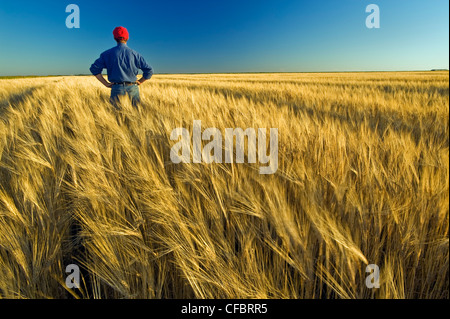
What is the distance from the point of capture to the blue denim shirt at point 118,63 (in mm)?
3068

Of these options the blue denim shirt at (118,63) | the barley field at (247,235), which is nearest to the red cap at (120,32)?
the blue denim shirt at (118,63)

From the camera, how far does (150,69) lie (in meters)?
3.38

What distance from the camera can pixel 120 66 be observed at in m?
3.08

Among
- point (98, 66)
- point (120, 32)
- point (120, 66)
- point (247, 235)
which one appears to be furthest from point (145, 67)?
point (247, 235)

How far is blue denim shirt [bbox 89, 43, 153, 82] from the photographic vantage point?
10.1ft

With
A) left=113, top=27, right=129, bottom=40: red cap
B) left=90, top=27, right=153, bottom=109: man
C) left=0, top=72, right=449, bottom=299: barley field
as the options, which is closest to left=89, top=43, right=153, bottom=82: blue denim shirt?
left=90, top=27, right=153, bottom=109: man

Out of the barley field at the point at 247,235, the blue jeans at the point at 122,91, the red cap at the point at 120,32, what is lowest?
the barley field at the point at 247,235

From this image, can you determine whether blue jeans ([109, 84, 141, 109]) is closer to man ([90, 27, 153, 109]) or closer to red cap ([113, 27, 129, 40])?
man ([90, 27, 153, 109])

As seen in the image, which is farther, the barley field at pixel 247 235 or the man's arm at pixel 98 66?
the man's arm at pixel 98 66

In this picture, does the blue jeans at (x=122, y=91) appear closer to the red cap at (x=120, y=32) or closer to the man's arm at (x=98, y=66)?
the man's arm at (x=98, y=66)

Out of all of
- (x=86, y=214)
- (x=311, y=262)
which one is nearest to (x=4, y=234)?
(x=86, y=214)

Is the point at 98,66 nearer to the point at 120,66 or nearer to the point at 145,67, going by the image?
the point at 120,66
